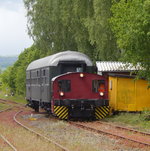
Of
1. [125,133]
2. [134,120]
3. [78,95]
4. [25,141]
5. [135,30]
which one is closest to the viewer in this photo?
[25,141]

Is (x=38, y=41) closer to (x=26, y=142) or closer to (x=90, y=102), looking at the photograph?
(x=90, y=102)

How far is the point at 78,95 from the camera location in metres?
21.0

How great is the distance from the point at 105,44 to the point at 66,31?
8.27m

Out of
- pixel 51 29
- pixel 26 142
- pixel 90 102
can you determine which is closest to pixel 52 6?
pixel 51 29

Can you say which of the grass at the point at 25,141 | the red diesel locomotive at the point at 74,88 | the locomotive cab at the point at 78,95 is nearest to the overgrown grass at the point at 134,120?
the red diesel locomotive at the point at 74,88

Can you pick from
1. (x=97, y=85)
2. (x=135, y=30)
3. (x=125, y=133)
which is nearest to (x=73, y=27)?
(x=97, y=85)

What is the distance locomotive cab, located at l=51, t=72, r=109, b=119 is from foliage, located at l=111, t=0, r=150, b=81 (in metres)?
2.49

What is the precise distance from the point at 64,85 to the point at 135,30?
5.28m

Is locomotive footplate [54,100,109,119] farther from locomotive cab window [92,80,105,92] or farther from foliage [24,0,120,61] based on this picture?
foliage [24,0,120,61]

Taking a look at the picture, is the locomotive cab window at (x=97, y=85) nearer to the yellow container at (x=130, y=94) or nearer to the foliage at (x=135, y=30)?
the yellow container at (x=130, y=94)

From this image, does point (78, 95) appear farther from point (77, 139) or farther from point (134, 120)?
point (77, 139)

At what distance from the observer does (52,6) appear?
1395 inches

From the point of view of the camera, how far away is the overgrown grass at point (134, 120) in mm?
17980

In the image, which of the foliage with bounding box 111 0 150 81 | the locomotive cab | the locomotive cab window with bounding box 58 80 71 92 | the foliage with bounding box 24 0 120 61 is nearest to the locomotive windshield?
the locomotive cab
